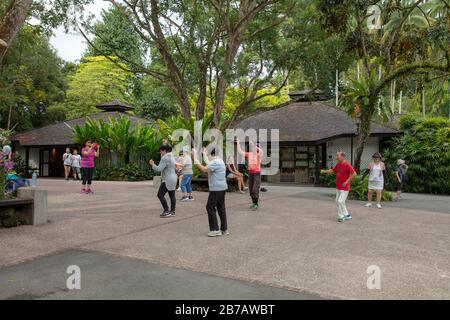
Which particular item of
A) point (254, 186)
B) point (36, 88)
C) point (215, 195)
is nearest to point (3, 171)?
point (215, 195)

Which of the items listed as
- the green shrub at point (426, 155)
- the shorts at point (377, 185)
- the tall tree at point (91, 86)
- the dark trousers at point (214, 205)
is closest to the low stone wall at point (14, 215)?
the dark trousers at point (214, 205)

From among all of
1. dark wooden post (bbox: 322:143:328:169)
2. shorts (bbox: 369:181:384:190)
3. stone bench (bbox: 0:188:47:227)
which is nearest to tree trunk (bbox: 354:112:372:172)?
shorts (bbox: 369:181:384:190)

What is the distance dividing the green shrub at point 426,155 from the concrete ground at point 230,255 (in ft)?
31.6

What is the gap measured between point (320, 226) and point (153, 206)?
4.67 meters

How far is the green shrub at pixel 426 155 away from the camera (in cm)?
1850

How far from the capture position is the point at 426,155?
18.7m

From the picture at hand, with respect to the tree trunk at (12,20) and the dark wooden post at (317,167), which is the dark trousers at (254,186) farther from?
the dark wooden post at (317,167)

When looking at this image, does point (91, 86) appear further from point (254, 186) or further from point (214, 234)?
point (214, 234)

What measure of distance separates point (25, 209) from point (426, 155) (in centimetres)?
1722

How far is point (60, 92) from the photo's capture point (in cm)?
3528

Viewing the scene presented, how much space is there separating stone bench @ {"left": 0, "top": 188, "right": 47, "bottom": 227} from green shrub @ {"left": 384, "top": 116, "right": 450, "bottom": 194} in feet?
55.0
